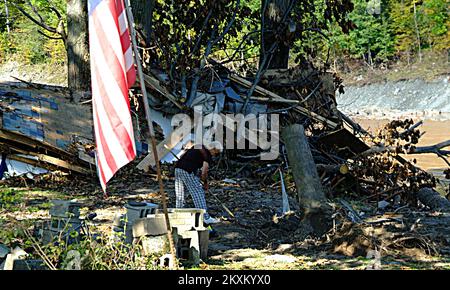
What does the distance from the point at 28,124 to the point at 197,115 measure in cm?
362

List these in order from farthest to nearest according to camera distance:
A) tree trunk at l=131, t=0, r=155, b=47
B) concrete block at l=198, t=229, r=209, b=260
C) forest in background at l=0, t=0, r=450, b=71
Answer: forest in background at l=0, t=0, r=450, b=71, tree trunk at l=131, t=0, r=155, b=47, concrete block at l=198, t=229, r=209, b=260

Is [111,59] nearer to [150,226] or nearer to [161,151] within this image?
[150,226]

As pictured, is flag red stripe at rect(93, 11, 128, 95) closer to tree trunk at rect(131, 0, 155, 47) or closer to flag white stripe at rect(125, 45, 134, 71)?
flag white stripe at rect(125, 45, 134, 71)

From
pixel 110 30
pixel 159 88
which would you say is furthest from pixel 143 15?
pixel 110 30

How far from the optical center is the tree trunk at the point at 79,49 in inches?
632

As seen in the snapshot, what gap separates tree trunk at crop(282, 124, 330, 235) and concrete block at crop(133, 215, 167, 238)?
8.75ft

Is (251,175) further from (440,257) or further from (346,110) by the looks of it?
(346,110)

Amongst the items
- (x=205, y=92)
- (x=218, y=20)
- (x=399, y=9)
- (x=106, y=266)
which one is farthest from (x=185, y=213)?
(x=399, y=9)

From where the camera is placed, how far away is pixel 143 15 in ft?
54.9

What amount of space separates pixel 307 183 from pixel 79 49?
802 cm

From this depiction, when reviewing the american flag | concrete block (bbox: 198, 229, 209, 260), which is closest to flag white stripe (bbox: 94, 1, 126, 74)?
the american flag

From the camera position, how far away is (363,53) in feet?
188

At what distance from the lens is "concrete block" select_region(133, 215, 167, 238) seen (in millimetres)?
7465

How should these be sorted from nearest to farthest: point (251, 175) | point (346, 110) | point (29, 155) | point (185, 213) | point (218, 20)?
point (185, 213), point (29, 155), point (251, 175), point (218, 20), point (346, 110)
